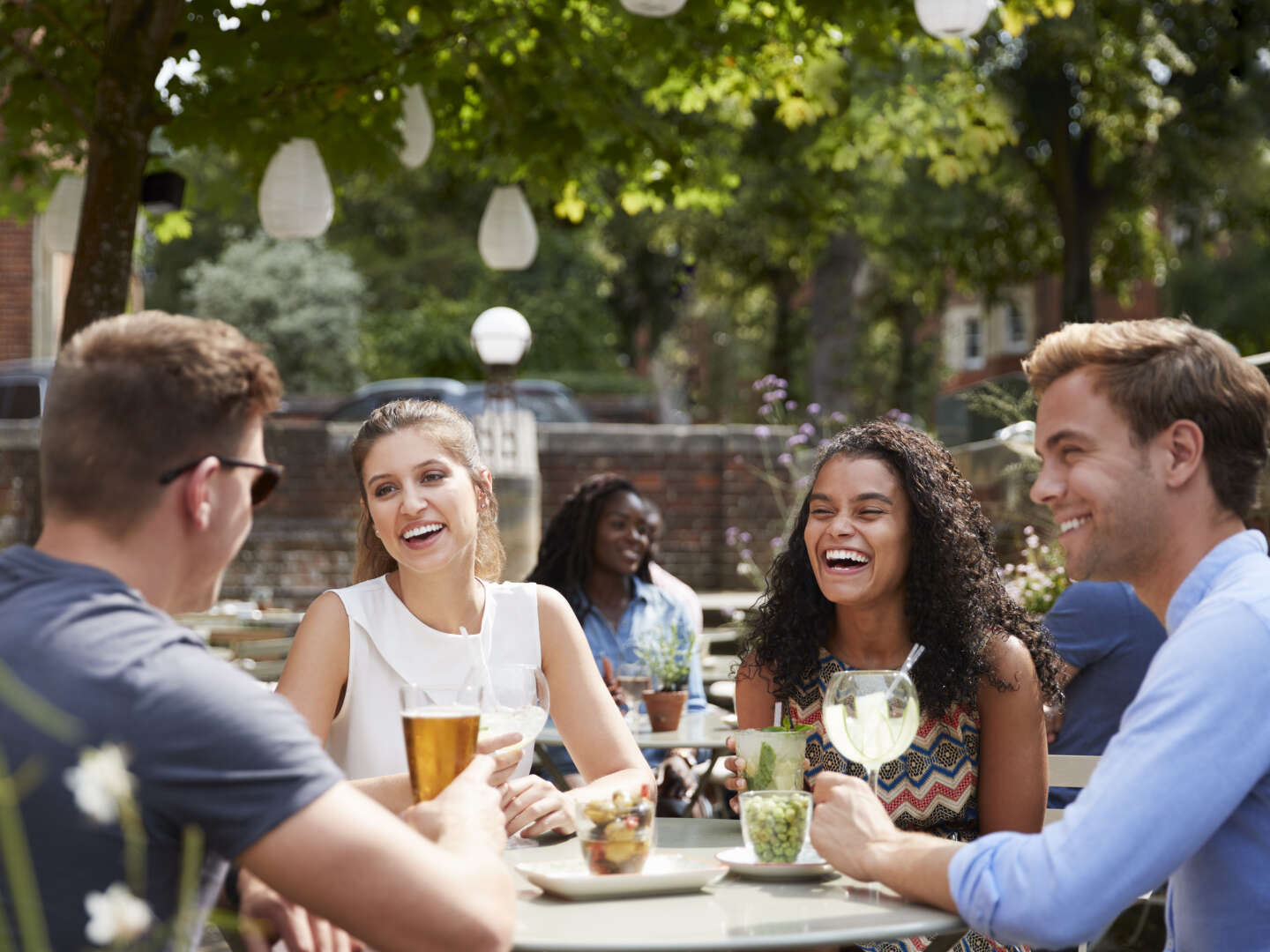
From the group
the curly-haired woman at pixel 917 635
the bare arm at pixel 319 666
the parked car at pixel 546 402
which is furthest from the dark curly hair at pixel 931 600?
the parked car at pixel 546 402

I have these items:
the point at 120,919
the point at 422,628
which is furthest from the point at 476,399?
the point at 120,919

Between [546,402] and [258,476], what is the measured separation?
60.7ft

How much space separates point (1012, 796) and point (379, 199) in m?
25.8

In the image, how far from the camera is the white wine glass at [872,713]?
2143mm

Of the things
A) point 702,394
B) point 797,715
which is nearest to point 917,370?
point 702,394

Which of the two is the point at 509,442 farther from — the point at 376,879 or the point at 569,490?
the point at 376,879

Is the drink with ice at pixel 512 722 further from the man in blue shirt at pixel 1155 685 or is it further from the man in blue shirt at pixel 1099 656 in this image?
the man in blue shirt at pixel 1099 656

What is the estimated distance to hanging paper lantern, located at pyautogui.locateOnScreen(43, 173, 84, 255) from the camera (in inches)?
271

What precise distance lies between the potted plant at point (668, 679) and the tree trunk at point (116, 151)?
8.29 ft

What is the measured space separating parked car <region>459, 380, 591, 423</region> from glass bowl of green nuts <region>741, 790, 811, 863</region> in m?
17.0

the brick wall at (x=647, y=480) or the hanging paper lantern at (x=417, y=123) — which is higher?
the hanging paper lantern at (x=417, y=123)

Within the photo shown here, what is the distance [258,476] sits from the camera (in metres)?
1.64

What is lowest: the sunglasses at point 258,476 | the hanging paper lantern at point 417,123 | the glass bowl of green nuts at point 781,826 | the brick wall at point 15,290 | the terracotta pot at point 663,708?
the terracotta pot at point 663,708

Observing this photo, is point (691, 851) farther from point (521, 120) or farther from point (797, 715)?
point (521, 120)
